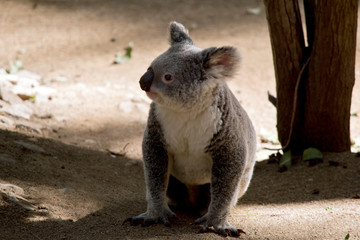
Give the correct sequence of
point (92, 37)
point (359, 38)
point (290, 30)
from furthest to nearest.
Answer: point (92, 37) < point (359, 38) < point (290, 30)

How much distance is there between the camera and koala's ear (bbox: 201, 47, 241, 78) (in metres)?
3.22

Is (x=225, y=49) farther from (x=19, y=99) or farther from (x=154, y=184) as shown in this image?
(x=19, y=99)

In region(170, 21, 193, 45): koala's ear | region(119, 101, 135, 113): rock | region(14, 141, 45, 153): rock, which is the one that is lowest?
region(119, 101, 135, 113): rock

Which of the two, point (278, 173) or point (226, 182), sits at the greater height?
point (226, 182)

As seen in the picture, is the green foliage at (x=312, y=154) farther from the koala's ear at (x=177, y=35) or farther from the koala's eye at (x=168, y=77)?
the koala's eye at (x=168, y=77)

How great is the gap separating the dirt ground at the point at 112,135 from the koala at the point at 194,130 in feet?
0.53

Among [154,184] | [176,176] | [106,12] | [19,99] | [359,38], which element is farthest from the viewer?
[106,12]

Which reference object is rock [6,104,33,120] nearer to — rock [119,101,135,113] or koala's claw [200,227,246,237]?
rock [119,101,135,113]

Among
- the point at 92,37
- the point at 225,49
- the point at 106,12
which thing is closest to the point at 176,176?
the point at 225,49

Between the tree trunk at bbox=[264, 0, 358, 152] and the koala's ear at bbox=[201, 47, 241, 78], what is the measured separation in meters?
1.50

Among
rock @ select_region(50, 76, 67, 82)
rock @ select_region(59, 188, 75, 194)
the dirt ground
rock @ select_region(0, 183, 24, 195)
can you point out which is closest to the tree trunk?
the dirt ground

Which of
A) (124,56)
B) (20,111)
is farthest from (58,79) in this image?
(20,111)

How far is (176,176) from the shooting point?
366cm

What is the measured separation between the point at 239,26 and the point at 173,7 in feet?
5.01
